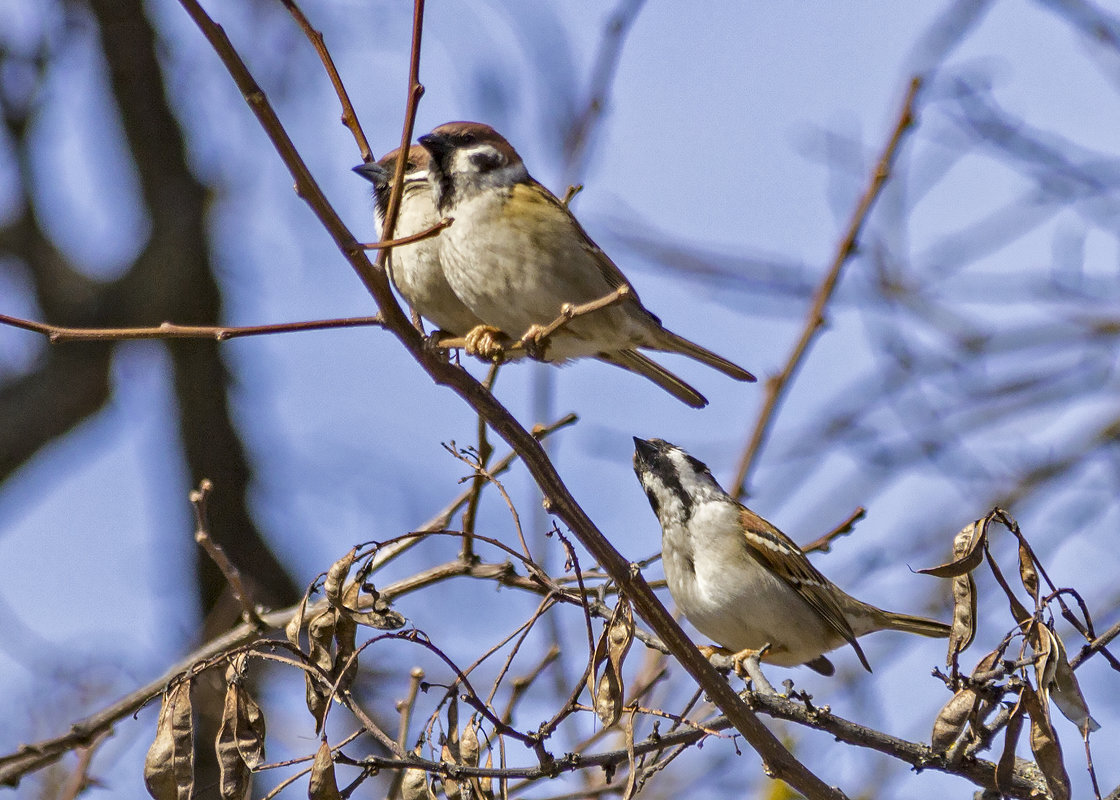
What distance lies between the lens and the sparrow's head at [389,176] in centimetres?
371

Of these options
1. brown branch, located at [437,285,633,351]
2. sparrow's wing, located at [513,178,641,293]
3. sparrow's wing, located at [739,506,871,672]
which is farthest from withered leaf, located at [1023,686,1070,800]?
sparrow's wing, located at [513,178,641,293]

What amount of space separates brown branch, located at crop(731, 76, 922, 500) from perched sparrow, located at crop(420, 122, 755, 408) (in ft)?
1.41

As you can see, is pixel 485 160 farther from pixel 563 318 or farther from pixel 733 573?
pixel 563 318

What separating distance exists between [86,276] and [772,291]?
16.5 ft

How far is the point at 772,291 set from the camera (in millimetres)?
4441

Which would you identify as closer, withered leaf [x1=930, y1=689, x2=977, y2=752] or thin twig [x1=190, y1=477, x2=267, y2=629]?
withered leaf [x1=930, y1=689, x2=977, y2=752]

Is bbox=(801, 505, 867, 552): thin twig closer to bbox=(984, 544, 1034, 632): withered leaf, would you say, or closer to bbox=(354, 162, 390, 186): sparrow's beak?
bbox=(984, 544, 1034, 632): withered leaf

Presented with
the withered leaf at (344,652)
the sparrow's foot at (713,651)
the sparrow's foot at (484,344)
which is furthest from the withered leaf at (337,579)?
the sparrow's foot at (713,651)

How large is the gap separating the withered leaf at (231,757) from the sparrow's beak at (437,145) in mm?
1887

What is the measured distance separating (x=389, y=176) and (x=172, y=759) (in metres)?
2.49

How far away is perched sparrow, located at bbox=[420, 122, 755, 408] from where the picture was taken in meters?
3.08

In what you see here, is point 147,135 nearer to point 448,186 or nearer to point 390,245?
point 448,186

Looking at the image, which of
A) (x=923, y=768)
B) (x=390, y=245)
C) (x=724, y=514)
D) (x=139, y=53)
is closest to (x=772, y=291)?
(x=724, y=514)

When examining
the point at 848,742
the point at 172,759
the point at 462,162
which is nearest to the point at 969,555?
the point at 848,742
